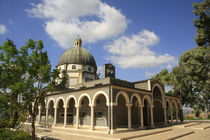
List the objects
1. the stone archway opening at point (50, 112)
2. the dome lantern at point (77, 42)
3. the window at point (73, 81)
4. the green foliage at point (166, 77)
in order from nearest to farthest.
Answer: the stone archway opening at point (50, 112) < the window at point (73, 81) < the dome lantern at point (77, 42) < the green foliage at point (166, 77)

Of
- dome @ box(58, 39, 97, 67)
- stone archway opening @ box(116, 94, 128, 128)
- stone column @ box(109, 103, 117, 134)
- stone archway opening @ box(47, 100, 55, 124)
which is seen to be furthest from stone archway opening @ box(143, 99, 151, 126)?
stone archway opening @ box(47, 100, 55, 124)

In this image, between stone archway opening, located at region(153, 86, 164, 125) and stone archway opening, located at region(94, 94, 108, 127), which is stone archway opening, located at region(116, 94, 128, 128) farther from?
stone archway opening, located at region(153, 86, 164, 125)

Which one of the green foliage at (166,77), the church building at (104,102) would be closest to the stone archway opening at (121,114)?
the church building at (104,102)

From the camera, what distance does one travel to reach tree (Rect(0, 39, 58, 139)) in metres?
12.5

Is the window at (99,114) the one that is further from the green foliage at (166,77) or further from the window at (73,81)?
the green foliage at (166,77)

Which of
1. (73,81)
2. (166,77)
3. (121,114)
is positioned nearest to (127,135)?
(121,114)

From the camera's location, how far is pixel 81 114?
22531 mm

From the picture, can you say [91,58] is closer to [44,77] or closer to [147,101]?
[147,101]

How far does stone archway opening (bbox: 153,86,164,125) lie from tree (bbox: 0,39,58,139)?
17588mm

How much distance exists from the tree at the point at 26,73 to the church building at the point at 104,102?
6535 mm

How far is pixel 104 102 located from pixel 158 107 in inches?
436

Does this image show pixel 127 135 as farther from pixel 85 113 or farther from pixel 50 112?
pixel 50 112

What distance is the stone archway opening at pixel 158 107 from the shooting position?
82.8 ft

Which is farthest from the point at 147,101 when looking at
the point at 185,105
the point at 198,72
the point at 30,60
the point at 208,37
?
the point at 185,105
